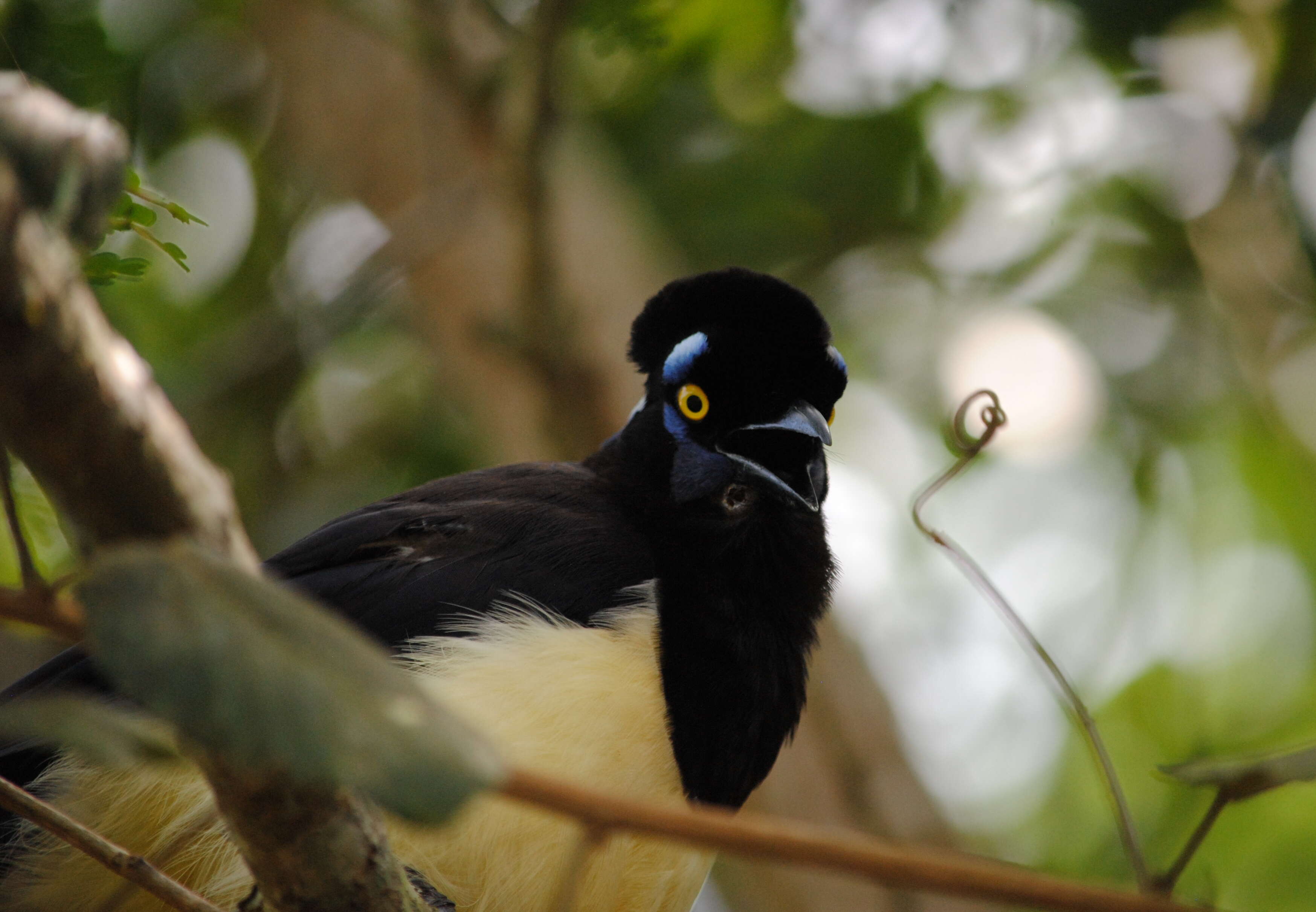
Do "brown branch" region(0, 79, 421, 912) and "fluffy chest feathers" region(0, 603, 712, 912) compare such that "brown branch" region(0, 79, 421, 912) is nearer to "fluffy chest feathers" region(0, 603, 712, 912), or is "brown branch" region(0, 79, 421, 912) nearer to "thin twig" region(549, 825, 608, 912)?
"thin twig" region(549, 825, 608, 912)

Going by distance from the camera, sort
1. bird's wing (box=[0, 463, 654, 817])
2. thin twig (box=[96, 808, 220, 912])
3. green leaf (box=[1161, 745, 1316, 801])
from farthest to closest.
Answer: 1. bird's wing (box=[0, 463, 654, 817])
2. thin twig (box=[96, 808, 220, 912])
3. green leaf (box=[1161, 745, 1316, 801])

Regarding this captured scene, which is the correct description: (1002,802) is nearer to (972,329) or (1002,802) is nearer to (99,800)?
(972,329)

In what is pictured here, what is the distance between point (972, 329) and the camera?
291 inches

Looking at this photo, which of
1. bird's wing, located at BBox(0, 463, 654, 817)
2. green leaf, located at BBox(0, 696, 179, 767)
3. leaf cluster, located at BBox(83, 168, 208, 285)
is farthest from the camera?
bird's wing, located at BBox(0, 463, 654, 817)

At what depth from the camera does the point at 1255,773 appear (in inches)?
67.7

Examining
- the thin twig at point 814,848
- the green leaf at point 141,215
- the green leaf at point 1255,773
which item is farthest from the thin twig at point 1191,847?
the green leaf at point 141,215

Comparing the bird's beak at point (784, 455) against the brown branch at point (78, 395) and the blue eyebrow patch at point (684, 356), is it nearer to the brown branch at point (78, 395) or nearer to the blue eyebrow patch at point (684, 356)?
the blue eyebrow patch at point (684, 356)

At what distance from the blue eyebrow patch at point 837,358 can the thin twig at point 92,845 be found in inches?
76.0

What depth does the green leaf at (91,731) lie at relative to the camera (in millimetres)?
1411

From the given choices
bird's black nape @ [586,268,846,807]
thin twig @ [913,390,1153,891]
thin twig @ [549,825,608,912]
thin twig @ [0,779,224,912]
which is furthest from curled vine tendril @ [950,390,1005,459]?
thin twig @ [0,779,224,912]

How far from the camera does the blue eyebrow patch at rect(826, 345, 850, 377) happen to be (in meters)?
3.22

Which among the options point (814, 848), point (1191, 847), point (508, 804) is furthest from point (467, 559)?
point (814, 848)

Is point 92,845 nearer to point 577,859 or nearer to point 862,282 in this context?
point 577,859

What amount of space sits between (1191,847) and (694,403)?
189cm
